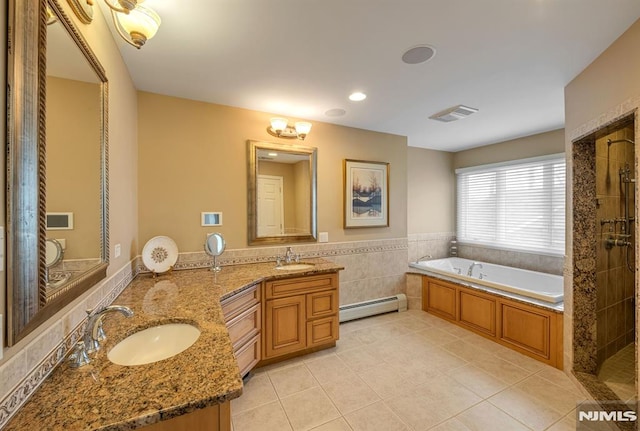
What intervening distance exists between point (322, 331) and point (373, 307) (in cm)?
111

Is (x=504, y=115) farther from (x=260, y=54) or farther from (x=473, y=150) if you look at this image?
(x=260, y=54)

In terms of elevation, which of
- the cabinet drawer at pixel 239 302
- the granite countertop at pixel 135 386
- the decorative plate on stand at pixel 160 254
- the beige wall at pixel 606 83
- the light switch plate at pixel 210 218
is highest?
the beige wall at pixel 606 83

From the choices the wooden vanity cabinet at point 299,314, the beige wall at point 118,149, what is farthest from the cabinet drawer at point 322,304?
the beige wall at point 118,149

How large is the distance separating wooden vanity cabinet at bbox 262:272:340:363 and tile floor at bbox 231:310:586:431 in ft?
0.54

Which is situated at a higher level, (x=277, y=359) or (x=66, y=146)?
(x=66, y=146)

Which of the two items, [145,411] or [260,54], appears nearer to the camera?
Answer: [145,411]

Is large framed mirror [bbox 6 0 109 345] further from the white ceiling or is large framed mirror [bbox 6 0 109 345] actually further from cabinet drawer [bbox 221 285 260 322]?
cabinet drawer [bbox 221 285 260 322]

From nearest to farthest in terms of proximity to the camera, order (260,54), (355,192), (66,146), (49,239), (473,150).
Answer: (49,239)
(66,146)
(260,54)
(355,192)
(473,150)

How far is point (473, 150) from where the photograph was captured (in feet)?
14.9

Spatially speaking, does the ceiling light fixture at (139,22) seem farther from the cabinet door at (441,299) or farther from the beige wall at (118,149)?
the cabinet door at (441,299)

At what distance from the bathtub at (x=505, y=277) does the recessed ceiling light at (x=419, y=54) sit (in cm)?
236

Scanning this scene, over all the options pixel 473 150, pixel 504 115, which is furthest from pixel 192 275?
pixel 473 150

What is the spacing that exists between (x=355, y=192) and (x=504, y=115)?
1.83 metres

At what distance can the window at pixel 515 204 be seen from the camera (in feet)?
11.5
